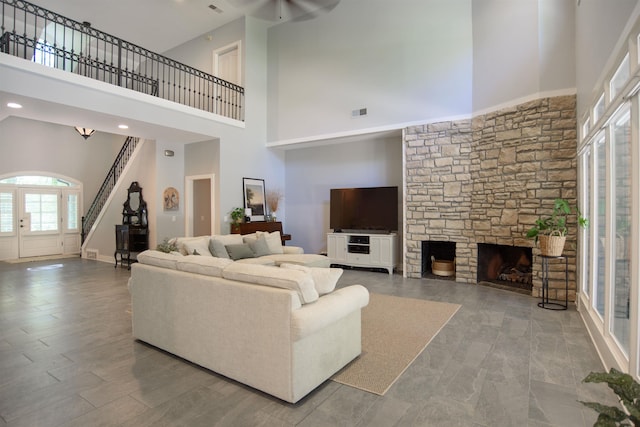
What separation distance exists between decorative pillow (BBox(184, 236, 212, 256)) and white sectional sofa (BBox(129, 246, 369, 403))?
170 cm

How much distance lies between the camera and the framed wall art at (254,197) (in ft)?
25.9

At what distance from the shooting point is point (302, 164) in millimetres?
8797

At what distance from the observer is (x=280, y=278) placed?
247cm

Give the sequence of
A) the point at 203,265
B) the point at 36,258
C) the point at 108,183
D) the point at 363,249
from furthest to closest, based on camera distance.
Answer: the point at 108,183
the point at 36,258
the point at 363,249
the point at 203,265

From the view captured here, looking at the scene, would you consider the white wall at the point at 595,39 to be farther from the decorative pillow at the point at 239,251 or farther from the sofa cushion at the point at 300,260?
the decorative pillow at the point at 239,251

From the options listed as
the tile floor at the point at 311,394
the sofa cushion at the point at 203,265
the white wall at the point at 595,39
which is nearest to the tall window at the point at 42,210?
the tile floor at the point at 311,394

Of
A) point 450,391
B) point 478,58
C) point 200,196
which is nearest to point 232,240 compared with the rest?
point 200,196

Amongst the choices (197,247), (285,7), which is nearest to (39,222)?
(197,247)

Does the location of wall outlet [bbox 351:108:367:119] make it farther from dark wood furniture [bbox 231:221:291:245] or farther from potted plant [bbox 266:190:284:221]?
dark wood furniture [bbox 231:221:291:245]

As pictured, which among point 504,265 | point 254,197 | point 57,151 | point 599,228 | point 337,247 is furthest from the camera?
point 57,151

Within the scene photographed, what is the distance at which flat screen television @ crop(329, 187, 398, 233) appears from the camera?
282 inches

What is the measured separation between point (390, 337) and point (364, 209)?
4.11 m

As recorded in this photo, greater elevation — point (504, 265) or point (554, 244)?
point (554, 244)

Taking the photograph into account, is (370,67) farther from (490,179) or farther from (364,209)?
(490,179)
